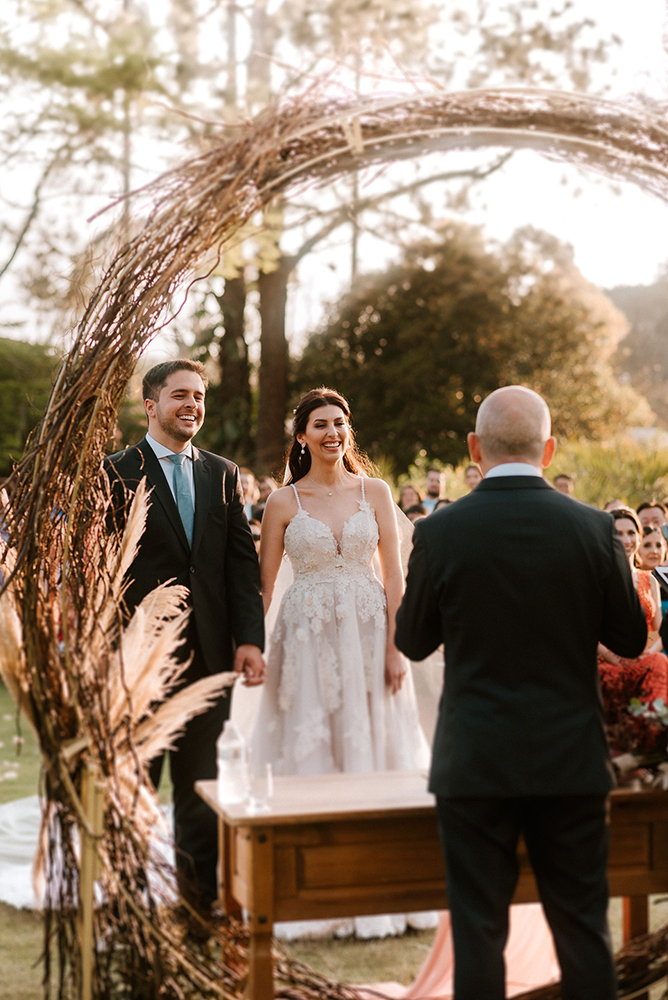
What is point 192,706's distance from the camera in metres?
2.87

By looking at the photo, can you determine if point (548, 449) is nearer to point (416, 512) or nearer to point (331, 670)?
point (331, 670)

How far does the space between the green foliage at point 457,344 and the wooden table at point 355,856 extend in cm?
1779

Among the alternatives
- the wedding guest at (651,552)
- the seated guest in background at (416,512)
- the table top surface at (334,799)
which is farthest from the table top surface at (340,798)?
the seated guest in background at (416,512)

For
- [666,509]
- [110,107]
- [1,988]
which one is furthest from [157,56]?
[1,988]

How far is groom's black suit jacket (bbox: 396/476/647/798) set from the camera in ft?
8.32

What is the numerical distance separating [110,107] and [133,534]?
13.9m

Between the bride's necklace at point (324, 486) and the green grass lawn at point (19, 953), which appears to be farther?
the bride's necklace at point (324, 486)

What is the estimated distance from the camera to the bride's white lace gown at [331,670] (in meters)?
4.35

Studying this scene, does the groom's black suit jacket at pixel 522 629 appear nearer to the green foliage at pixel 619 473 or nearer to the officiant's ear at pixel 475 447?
the officiant's ear at pixel 475 447

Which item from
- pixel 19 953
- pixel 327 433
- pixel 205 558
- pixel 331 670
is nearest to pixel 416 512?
pixel 327 433

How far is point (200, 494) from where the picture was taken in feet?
13.6

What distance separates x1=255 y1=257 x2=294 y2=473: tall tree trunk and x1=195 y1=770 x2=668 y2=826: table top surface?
12.9 m

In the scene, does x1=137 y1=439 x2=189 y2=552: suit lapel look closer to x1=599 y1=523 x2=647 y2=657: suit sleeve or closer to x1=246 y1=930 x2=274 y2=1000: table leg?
x1=246 y1=930 x2=274 y2=1000: table leg

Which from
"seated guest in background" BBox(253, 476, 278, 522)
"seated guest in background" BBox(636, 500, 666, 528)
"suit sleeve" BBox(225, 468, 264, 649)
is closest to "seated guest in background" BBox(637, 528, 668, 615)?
"seated guest in background" BBox(636, 500, 666, 528)
